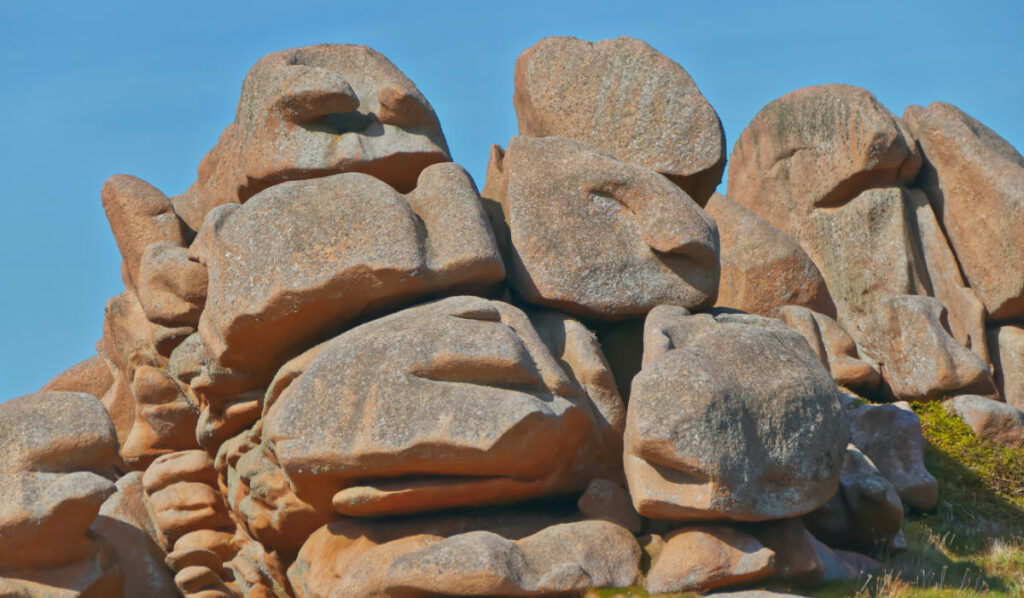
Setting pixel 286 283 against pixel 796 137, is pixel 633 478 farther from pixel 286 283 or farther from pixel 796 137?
pixel 796 137

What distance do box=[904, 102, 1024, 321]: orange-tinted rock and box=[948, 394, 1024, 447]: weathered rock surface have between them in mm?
3283

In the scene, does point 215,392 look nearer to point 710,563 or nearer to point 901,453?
point 710,563

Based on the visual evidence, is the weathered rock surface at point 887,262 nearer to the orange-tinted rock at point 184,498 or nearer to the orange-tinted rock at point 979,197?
the orange-tinted rock at point 979,197

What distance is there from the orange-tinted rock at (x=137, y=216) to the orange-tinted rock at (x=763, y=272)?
325 inches

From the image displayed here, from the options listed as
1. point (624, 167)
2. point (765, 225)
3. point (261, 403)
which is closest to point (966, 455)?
point (765, 225)

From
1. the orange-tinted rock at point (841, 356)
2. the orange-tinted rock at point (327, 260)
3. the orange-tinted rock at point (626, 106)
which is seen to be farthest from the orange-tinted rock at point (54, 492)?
the orange-tinted rock at point (841, 356)

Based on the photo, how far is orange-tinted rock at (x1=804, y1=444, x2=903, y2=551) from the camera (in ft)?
44.1

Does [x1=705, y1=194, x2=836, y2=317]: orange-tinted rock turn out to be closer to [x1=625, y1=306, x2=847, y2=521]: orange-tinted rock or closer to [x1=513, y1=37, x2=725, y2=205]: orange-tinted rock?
[x1=513, y1=37, x2=725, y2=205]: orange-tinted rock

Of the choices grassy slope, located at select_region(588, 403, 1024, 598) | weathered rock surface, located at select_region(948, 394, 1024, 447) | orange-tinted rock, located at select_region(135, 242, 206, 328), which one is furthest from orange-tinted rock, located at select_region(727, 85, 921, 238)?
orange-tinted rock, located at select_region(135, 242, 206, 328)

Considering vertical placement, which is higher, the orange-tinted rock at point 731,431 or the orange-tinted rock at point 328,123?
the orange-tinted rock at point 328,123

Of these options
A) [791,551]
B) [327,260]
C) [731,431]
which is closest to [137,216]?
[327,260]

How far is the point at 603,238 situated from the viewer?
1406 centimetres

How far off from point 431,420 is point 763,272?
9145mm

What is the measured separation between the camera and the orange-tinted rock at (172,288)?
52.5 ft
